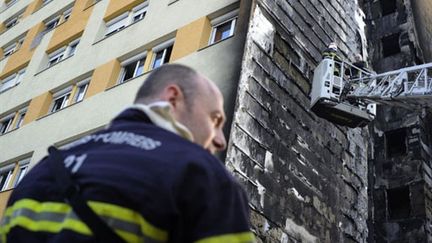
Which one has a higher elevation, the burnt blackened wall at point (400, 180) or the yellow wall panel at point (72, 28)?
the yellow wall panel at point (72, 28)

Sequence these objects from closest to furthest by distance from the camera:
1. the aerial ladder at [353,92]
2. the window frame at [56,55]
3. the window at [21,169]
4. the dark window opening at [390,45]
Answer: the aerial ladder at [353,92] → the window at [21,169] → the window frame at [56,55] → the dark window opening at [390,45]

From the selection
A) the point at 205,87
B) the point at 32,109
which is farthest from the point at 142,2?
the point at 205,87

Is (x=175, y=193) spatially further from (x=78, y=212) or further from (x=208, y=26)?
(x=208, y=26)

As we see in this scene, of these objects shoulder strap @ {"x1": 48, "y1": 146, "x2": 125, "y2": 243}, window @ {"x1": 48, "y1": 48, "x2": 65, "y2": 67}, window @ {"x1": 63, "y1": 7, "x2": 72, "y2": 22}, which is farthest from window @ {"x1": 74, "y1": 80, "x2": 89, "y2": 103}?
shoulder strap @ {"x1": 48, "y1": 146, "x2": 125, "y2": 243}

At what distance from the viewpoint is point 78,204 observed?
1.17 metres

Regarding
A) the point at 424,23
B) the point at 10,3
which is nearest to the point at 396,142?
the point at 424,23

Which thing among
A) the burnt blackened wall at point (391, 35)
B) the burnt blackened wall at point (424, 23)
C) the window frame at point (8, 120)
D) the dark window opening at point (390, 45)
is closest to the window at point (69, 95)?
the window frame at point (8, 120)

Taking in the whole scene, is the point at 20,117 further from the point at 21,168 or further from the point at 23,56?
the point at 23,56

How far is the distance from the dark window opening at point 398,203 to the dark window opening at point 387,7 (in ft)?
26.2

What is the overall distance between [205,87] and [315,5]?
10343 mm

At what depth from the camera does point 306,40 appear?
10219 mm

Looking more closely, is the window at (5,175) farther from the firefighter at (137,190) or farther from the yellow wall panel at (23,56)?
the firefighter at (137,190)

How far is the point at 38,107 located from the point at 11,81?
3.87 metres

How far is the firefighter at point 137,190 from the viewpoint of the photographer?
1.11 meters
